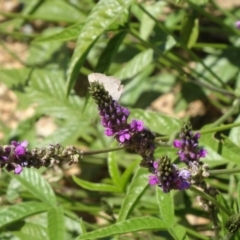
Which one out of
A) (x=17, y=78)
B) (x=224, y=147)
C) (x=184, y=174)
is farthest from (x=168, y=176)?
(x=17, y=78)

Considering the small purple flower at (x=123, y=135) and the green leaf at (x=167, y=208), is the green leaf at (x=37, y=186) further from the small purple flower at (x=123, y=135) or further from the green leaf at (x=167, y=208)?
the small purple flower at (x=123, y=135)

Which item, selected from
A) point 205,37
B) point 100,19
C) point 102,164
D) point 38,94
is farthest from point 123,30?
point 205,37

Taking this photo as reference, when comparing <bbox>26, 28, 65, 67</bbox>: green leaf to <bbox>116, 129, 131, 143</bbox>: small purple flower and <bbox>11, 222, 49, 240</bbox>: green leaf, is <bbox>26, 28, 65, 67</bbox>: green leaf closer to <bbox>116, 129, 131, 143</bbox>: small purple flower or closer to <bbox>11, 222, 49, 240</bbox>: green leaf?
<bbox>11, 222, 49, 240</bbox>: green leaf

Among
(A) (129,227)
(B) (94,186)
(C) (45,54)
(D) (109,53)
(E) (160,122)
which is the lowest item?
(A) (129,227)

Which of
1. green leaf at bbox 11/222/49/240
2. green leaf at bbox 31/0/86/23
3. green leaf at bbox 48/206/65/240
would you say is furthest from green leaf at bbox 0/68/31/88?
green leaf at bbox 48/206/65/240

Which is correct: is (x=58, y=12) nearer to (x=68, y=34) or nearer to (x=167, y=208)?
(x=68, y=34)

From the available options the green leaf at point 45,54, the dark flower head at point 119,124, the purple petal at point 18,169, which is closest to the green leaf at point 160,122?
the dark flower head at point 119,124

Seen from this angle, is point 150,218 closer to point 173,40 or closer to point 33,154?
point 33,154

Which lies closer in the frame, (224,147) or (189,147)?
(189,147)
